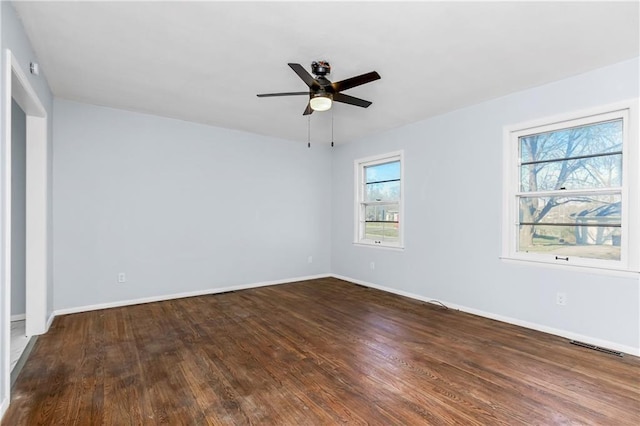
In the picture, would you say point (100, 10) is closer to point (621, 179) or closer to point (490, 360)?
point (490, 360)

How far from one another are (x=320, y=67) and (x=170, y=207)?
3.16m

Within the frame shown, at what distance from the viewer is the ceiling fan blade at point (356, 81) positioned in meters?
2.60

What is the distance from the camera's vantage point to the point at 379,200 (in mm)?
5637

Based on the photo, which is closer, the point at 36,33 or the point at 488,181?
the point at 36,33

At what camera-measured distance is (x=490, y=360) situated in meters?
2.74

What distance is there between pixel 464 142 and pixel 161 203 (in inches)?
167

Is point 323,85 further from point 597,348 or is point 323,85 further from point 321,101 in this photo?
point 597,348

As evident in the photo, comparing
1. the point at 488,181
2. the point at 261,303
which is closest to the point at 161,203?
the point at 261,303

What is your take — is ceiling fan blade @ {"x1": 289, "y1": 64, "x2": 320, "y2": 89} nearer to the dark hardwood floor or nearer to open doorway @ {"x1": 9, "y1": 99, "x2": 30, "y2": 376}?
the dark hardwood floor

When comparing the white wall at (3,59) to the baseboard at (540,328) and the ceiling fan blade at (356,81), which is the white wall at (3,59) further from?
the baseboard at (540,328)

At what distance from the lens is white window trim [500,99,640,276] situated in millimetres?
2863

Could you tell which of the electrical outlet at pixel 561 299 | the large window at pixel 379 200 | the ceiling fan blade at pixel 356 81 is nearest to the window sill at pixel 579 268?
the electrical outlet at pixel 561 299

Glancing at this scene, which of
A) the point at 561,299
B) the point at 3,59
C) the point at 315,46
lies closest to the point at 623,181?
Answer: the point at 561,299

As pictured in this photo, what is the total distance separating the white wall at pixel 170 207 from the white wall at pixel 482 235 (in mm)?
1469
